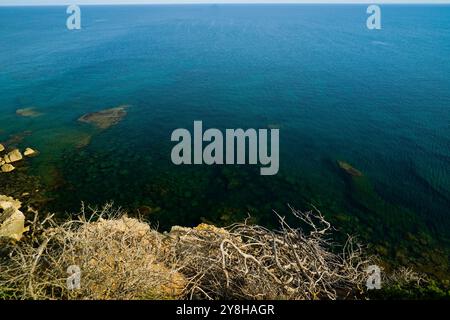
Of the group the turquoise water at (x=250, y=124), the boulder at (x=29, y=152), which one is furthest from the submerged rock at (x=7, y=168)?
the boulder at (x=29, y=152)

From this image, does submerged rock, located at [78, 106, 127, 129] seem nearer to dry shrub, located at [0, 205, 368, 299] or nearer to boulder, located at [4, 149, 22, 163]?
boulder, located at [4, 149, 22, 163]

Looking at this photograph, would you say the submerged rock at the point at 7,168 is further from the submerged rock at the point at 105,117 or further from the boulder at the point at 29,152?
the submerged rock at the point at 105,117

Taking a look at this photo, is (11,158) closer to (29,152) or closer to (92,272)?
(29,152)

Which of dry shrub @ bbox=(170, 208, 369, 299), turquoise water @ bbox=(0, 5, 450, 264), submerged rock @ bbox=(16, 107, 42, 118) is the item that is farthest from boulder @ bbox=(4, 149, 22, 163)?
dry shrub @ bbox=(170, 208, 369, 299)

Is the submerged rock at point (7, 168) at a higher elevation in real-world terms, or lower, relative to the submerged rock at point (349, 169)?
higher

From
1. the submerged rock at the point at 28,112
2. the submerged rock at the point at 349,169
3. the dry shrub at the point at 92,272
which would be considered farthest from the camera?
the submerged rock at the point at 28,112

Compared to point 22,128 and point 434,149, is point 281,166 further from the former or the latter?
point 22,128
